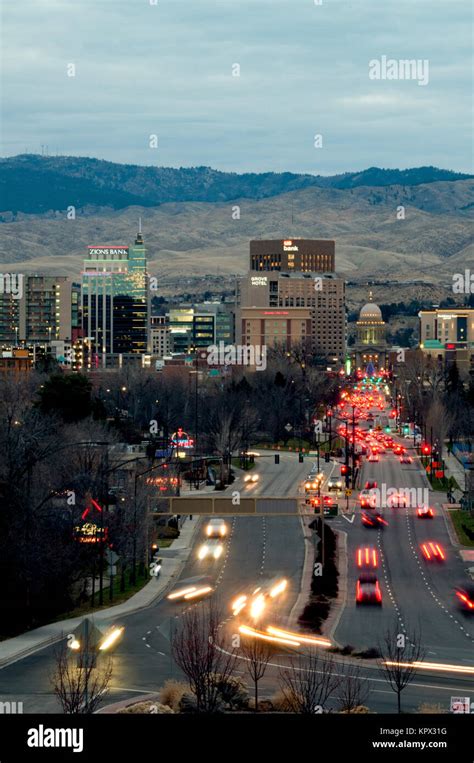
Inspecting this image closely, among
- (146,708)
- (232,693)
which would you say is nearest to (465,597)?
(232,693)

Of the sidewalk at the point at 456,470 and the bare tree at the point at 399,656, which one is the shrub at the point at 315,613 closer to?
the bare tree at the point at 399,656

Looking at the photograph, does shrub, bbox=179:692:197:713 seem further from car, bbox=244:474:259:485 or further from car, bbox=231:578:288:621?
car, bbox=244:474:259:485

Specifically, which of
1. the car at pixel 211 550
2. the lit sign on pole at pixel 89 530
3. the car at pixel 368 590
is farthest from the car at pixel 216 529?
the car at pixel 368 590

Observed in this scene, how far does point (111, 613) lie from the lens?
45.1 m

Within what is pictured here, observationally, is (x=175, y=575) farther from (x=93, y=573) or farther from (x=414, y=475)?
(x=414, y=475)

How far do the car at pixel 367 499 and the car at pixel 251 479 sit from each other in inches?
273

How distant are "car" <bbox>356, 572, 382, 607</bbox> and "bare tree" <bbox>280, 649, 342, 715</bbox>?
9.45 meters

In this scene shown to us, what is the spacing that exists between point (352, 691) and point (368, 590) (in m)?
17.6

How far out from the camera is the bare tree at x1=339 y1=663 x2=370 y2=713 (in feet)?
91.6

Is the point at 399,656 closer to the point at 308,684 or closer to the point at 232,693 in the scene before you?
the point at 232,693
